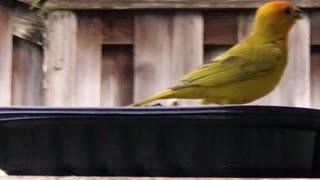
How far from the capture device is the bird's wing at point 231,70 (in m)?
2.64

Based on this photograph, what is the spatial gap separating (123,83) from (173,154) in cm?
164

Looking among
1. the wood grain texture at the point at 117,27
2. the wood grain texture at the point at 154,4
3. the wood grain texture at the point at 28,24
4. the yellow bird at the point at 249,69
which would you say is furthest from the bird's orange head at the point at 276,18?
the wood grain texture at the point at 28,24

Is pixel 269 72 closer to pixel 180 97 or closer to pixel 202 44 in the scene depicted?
pixel 180 97

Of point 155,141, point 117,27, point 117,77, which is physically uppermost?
point 117,27

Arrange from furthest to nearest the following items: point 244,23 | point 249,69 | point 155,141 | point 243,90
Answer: point 244,23, point 249,69, point 243,90, point 155,141

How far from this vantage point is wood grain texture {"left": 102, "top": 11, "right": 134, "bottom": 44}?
3.34 metres

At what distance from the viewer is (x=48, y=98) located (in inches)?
128

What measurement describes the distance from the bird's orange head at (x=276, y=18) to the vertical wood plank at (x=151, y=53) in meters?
0.35

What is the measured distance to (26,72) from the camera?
11.3ft

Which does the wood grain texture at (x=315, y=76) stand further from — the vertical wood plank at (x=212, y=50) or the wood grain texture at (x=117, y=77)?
the wood grain texture at (x=117, y=77)

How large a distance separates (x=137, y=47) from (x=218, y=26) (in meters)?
0.25

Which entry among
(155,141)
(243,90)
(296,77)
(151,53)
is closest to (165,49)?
(151,53)

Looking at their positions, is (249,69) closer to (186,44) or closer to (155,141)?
(186,44)

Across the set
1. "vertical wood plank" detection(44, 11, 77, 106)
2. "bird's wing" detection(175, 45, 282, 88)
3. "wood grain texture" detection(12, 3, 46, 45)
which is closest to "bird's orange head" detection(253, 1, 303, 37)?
"bird's wing" detection(175, 45, 282, 88)
